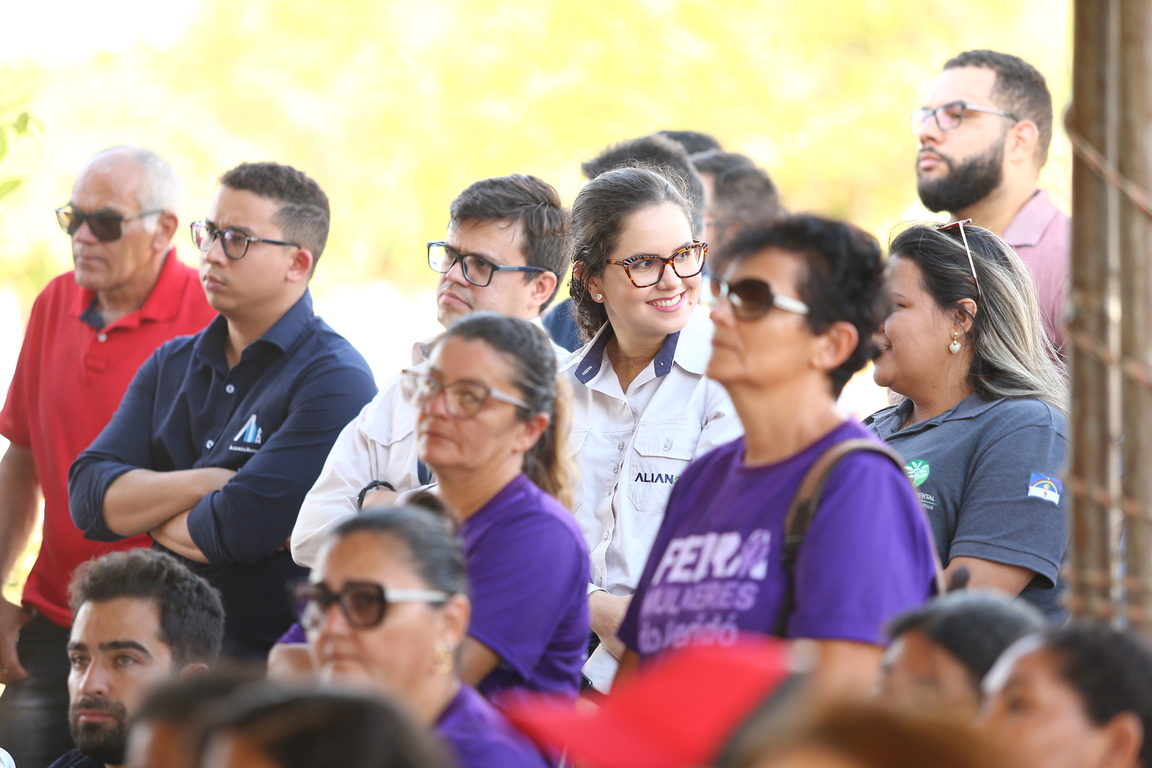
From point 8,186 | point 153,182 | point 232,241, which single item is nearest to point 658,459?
point 232,241

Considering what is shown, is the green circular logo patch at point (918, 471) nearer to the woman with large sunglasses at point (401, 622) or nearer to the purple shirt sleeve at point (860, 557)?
the purple shirt sleeve at point (860, 557)

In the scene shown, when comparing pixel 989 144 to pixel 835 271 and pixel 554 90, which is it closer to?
pixel 835 271

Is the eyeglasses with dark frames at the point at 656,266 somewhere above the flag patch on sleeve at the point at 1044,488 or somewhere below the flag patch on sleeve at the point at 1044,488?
above

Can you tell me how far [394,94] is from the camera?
13781 millimetres

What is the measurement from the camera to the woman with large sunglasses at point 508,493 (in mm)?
2385

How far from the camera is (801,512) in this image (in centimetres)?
207

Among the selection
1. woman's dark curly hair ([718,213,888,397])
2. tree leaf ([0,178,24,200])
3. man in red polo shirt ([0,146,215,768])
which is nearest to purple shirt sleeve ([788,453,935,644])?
woman's dark curly hair ([718,213,888,397])

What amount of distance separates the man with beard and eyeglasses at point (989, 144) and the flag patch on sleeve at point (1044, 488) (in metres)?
1.77

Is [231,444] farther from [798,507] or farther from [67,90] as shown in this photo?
[67,90]

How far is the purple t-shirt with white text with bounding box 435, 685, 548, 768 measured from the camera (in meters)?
1.96

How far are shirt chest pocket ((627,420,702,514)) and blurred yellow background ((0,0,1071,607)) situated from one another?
8768 millimetres

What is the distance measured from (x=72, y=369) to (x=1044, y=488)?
3.26 meters

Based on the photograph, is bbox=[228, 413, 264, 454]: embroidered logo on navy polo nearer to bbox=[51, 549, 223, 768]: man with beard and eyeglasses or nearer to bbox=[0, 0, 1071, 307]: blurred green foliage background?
bbox=[51, 549, 223, 768]: man with beard and eyeglasses

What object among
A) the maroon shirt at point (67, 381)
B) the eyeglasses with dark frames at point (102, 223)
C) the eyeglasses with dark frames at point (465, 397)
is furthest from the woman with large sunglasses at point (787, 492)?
the eyeglasses with dark frames at point (102, 223)
